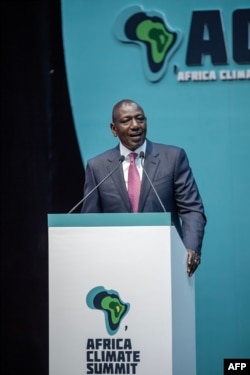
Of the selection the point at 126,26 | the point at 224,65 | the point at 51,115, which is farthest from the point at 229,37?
the point at 51,115

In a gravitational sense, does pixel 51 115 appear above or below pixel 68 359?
above

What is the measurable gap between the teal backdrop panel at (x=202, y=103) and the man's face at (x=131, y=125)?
1.07 m

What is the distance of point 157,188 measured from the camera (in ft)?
14.8

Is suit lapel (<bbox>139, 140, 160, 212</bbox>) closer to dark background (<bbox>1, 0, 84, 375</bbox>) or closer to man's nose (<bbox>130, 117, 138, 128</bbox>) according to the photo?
man's nose (<bbox>130, 117, 138, 128</bbox>)

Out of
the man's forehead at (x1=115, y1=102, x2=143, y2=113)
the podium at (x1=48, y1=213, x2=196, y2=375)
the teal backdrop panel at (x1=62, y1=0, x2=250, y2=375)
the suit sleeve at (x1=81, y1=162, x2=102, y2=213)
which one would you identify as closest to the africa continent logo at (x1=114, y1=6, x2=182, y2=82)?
the teal backdrop panel at (x1=62, y1=0, x2=250, y2=375)

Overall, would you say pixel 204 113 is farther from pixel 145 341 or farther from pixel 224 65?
pixel 145 341

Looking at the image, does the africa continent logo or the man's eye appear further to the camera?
the africa continent logo

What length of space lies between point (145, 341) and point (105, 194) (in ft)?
3.38

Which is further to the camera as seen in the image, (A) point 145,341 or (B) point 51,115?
(B) point 51,115

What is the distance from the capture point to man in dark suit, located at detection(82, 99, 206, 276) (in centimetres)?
449

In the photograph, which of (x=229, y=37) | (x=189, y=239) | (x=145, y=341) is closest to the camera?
(x=145, y=341)

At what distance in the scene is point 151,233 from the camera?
3709mm

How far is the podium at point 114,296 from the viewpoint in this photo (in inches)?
145

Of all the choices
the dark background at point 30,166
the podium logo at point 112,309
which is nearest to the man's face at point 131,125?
the podium logo at point 112,309
